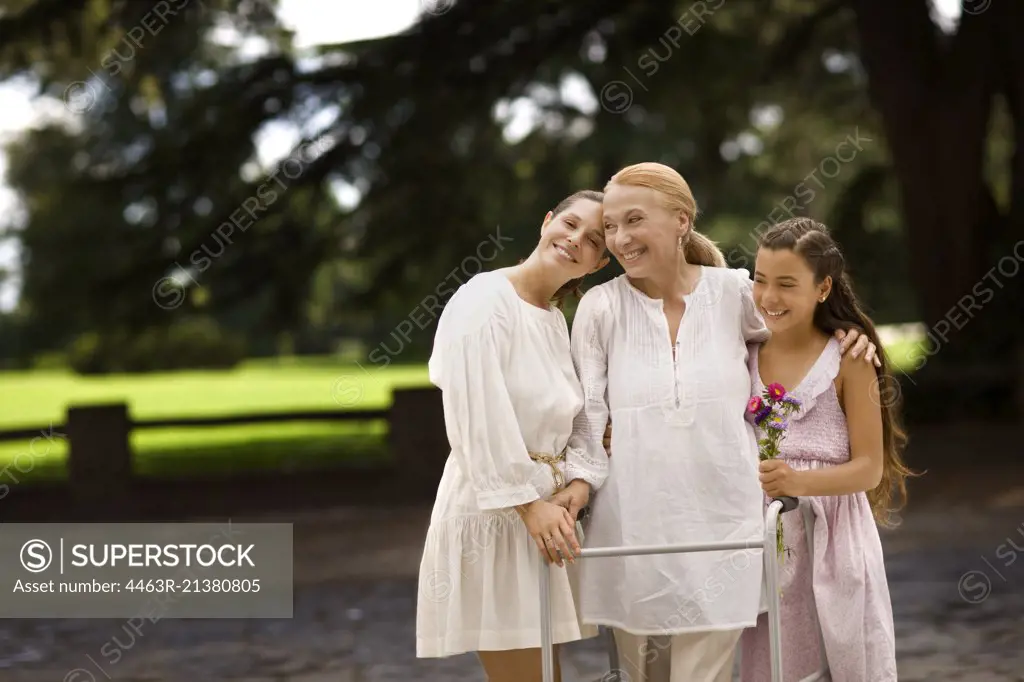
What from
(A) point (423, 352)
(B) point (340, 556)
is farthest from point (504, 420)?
(A) point (423, 352)

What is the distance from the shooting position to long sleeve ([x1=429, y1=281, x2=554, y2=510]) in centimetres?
334

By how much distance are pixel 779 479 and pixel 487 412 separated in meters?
0.77

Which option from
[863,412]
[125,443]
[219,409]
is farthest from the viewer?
[219,409]

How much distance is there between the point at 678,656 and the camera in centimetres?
342

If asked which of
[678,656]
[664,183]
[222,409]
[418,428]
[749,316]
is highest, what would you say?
[222,409]

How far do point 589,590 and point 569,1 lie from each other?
41.3 feet

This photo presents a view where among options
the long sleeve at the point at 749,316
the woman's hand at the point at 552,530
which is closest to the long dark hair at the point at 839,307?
the long sleeve at the point at 749,316

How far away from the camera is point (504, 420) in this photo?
3.35 meters

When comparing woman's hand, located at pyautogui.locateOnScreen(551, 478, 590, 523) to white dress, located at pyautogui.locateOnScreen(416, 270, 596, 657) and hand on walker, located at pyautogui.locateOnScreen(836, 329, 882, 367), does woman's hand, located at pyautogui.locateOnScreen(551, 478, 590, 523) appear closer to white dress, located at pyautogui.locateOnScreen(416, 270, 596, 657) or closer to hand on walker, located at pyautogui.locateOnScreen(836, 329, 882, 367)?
white dress, located at pyautogui.locateOnScreen(416, 270, 596, 657)

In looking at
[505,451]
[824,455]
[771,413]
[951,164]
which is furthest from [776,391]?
[951,164]

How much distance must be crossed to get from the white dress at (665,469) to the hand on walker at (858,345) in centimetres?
28

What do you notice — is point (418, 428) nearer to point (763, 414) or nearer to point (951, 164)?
point (951, 164)

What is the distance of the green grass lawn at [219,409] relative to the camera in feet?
62.8

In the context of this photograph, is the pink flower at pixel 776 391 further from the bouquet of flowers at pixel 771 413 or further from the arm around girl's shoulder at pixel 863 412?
the arm around girl's shoulder at pixel 863 412
